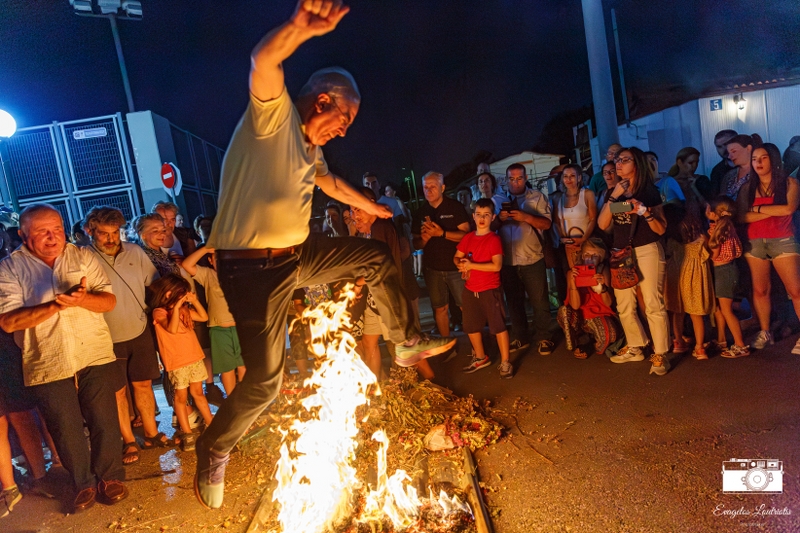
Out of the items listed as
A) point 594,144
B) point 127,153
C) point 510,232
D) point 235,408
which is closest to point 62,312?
point 235,408

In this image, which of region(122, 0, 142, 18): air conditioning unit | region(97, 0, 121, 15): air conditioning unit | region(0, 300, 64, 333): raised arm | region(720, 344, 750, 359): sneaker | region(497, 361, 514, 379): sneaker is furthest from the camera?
region(122, 0, 142, 18): air conditioning unit

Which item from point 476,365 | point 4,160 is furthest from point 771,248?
point 4,160

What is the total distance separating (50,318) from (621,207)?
5.50 meters

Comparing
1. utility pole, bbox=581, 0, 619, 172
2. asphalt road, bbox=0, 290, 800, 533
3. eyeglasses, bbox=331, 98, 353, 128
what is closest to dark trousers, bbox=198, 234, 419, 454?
eyeglasses, bbox=331, 98, 353, 128

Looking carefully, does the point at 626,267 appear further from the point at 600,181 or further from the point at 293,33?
the point at 293,33

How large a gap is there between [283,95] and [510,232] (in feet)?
16.2

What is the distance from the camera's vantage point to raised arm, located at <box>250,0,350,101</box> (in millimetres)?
2191

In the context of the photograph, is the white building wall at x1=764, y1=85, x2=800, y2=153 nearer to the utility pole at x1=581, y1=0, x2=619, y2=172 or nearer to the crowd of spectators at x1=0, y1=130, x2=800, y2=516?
the utility pole at x1=581, y1=0, x2=619, y2=172

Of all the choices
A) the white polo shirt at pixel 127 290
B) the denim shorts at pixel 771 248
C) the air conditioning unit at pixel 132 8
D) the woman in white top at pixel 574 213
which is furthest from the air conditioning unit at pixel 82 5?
the denim shorts at pixel 771 248

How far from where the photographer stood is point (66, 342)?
166 inches

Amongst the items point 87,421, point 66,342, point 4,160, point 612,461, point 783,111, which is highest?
point 4,160

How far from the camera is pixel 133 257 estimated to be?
5281 mm

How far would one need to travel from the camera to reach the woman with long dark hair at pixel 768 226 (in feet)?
17.9

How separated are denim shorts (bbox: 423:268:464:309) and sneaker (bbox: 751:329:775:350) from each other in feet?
11.2
